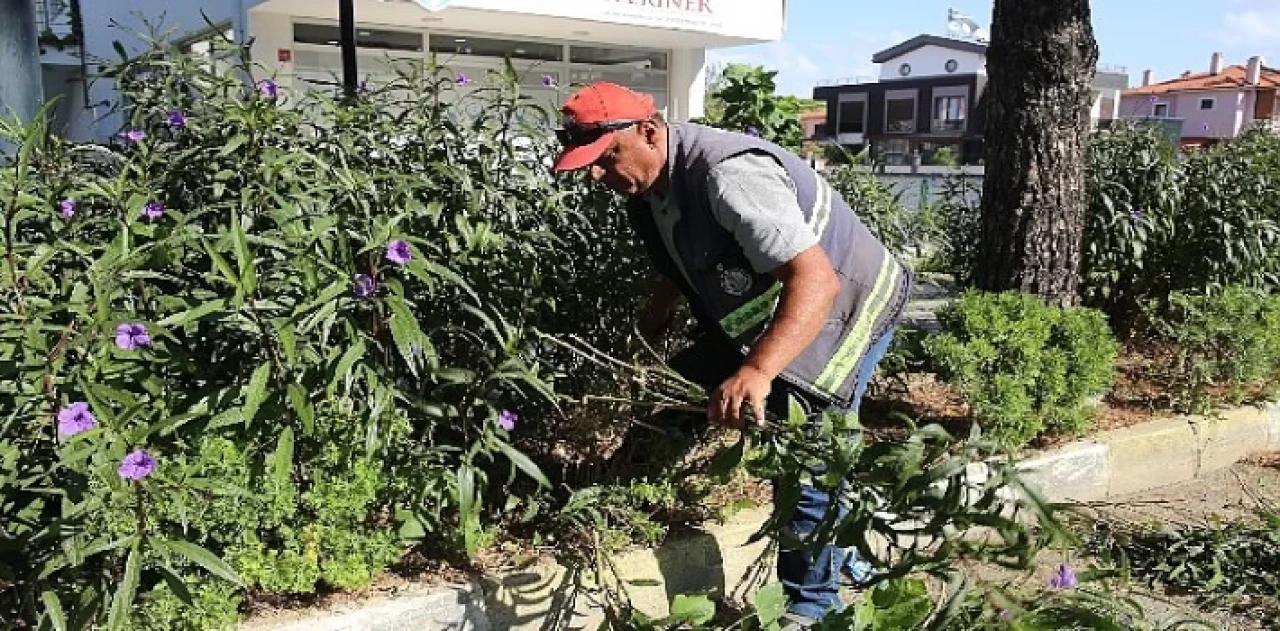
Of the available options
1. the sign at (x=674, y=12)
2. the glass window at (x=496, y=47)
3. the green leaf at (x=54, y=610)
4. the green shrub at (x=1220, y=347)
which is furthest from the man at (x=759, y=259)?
the glass window at (x=496, y=47)

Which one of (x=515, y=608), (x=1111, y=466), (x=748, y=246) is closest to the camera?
(x=748, y=246)

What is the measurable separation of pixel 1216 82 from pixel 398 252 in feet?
257

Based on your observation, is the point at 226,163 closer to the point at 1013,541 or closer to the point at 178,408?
the point at 178,408

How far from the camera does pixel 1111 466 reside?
430 centimetres

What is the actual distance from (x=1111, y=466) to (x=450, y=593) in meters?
2.89

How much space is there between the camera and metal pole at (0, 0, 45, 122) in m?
A: 3.57

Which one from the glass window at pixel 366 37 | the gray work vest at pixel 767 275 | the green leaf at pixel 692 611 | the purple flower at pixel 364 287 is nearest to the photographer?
the purple flower at pixel 364 287

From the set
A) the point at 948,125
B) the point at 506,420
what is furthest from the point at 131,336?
the point at 948,125

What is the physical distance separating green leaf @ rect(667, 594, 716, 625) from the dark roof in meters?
79.3

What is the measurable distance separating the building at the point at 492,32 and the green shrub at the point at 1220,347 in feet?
31.6

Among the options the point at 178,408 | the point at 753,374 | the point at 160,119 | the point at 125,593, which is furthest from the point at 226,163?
the point at 753,374

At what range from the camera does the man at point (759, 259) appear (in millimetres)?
2588

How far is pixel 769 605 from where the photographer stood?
2391 mm

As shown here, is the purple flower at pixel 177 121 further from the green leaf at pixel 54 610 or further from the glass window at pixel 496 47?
the glass window at pixel 496 47
